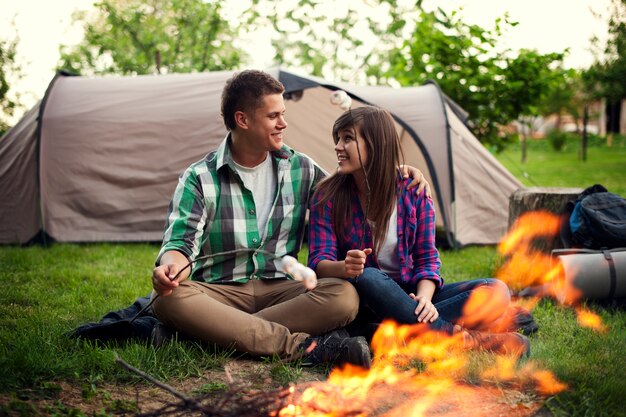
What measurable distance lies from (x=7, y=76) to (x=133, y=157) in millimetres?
4853

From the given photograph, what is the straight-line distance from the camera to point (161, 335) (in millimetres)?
2689

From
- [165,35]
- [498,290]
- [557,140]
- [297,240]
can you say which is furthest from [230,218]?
[557,140]

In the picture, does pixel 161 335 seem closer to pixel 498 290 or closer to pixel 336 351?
pixel 336 351

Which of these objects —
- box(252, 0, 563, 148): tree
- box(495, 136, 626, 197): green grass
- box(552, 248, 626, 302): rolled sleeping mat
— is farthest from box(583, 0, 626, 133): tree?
box(552, 248, 626, 302): rolled sleeping mat

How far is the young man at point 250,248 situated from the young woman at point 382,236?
0.49 ft

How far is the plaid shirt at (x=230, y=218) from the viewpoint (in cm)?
280

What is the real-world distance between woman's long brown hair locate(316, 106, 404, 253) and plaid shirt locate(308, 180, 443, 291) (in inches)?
1.4

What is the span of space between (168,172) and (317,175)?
2862 mm

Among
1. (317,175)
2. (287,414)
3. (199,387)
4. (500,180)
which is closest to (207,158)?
(317,175)

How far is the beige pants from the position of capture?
2.60 m

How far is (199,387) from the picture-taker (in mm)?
2348

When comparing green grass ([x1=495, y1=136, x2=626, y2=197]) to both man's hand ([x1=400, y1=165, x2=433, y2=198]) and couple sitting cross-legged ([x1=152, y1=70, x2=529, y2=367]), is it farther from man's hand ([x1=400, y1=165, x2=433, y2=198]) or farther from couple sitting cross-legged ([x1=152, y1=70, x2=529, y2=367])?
couple sitting cross-legged ([x1=152, y1=70, x2=529, y2=367])

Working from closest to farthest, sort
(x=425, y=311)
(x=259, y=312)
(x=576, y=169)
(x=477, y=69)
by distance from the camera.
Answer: (x=425, y=311) → (x=259, y=312) → (x=477, y=69) → (x=576, y=169)

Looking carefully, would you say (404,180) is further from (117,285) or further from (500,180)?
(500,180)
